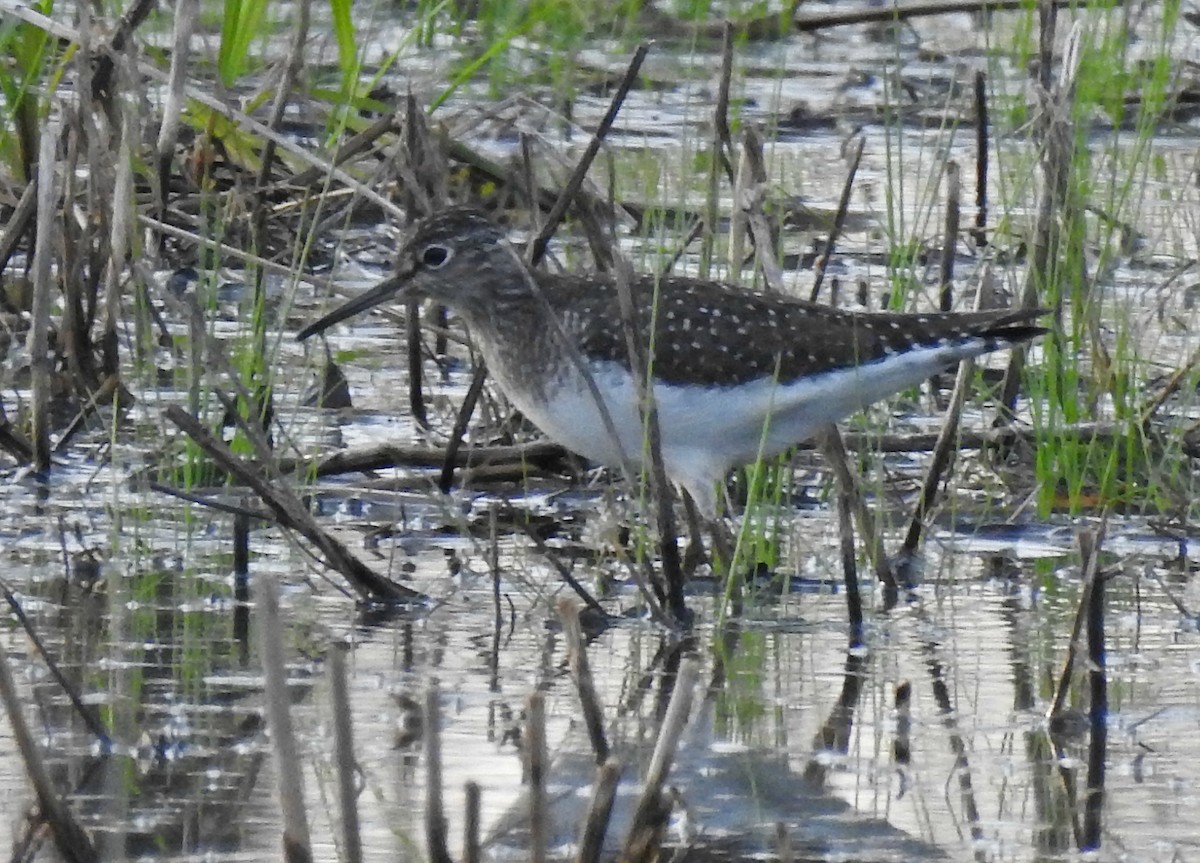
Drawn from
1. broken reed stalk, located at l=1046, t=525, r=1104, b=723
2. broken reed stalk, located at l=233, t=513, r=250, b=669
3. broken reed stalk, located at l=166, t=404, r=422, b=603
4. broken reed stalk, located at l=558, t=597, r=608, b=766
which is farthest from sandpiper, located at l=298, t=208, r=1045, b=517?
broken reed stalk, located at l=558, t=597, r=608, b=766

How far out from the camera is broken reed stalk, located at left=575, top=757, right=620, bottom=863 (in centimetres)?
322

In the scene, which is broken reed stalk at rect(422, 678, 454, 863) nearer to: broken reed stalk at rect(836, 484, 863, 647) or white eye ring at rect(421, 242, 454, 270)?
broken reed stalk at rect(836, 484, 863, 647)

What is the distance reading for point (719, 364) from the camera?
6.11 m

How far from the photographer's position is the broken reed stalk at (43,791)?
11.0 ft

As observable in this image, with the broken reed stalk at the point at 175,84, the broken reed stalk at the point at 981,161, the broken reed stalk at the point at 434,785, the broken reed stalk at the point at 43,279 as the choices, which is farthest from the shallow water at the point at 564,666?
the broken reed stalk at the point at 981,161

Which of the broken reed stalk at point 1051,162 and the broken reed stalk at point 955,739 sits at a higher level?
the broken reed stalk at point 1051,162

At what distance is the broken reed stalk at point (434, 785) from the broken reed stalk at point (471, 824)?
0.15 ft

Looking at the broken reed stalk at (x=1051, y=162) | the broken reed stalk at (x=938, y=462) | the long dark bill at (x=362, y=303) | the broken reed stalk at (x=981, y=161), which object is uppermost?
the broken reed stalk at (x=981, y=161)

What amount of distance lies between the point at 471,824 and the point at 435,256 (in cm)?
350

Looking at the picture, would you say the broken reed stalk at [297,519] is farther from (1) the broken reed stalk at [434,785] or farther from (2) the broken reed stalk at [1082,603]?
(1) the broken reed stalk at [434,785]

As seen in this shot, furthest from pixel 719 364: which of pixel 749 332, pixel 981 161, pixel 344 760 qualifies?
pixel 981 161

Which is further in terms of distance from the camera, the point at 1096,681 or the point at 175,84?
the point at 175,84

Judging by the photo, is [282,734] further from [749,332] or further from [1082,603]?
[749,332]

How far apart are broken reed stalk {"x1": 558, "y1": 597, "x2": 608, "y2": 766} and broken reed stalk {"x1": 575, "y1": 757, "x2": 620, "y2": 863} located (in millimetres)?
373
